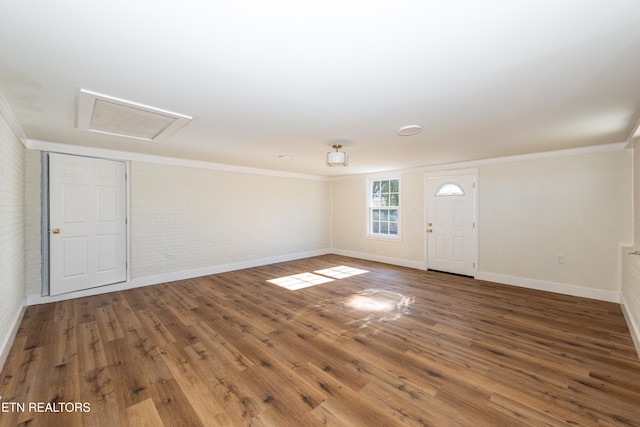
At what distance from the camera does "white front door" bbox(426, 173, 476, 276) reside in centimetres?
509

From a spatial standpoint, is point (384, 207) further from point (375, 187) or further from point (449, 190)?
point (449, 190)

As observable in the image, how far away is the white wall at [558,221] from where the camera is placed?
3.77 meters

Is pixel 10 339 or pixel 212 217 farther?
pixel 212 217

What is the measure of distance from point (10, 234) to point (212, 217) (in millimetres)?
2800

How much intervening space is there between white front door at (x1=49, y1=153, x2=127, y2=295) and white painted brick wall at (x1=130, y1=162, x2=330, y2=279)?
22 centimetres

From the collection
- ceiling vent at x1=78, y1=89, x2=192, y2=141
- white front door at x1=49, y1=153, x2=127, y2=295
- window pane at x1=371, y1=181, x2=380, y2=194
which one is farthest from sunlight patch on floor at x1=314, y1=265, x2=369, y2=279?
ceiling vent at x1=78, y1=89, x2=192, y2=141

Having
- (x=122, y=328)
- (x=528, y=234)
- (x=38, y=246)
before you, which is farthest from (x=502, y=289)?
(x=38, y=246)

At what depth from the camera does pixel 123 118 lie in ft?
8.61

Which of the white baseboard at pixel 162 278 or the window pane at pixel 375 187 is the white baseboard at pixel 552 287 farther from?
the white baseboard at pixel 162 278

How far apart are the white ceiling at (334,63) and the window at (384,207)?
133 inches

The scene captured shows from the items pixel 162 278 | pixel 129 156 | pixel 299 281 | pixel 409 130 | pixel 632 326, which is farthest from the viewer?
pixel 299 281

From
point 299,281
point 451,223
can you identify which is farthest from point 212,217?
point 451,223

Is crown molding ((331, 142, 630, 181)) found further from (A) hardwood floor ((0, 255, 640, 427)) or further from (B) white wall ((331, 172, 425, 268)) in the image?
(A) hardwood floor ((0, 255, 640, 427))

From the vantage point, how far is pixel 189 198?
5.04 m
